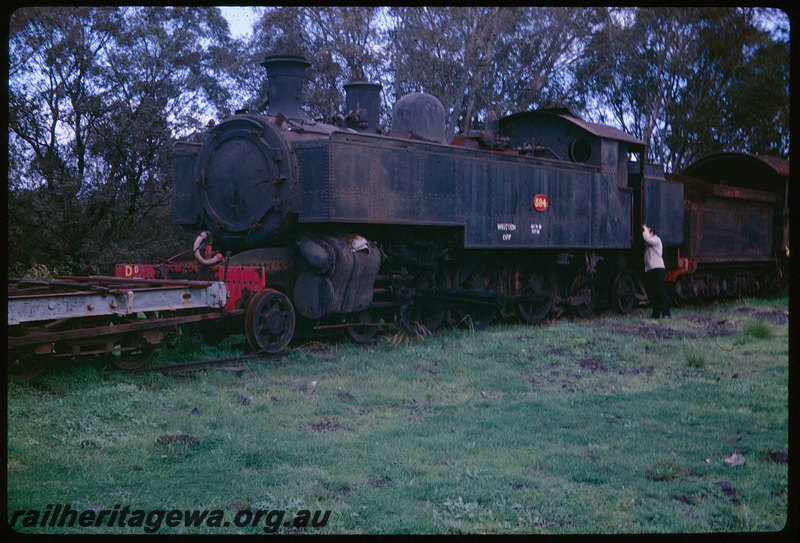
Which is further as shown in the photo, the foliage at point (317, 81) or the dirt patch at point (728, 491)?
the foliage at point (317, 81)

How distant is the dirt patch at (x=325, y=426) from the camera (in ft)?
18.4

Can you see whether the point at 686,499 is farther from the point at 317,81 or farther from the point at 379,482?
the point at 317,81

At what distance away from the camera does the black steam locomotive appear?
8.78m

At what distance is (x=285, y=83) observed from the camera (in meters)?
9.61

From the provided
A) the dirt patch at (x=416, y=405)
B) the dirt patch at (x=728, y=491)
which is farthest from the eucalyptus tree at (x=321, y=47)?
the dirt patch at (x=728, y=491)

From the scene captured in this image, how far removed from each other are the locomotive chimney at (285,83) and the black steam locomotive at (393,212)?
0.06ft

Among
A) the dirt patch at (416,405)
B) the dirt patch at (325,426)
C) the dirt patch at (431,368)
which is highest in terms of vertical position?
the dirt patch at (431,368)

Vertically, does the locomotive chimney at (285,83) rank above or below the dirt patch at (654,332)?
above

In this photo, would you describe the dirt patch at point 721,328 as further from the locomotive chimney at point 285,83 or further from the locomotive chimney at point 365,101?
the locomotive chimney at point 285,83

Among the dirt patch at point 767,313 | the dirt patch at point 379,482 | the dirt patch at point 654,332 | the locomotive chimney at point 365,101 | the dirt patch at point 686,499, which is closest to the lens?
the dirt patch at point 686,499

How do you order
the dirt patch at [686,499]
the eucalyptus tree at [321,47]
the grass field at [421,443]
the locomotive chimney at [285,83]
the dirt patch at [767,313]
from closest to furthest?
the grass field at [421,443] < the dirt patch at [686,499] < the locomotive chimney at [285,83] < the dirt patch at [767,313] < the eucalyptus tree at [321,47]

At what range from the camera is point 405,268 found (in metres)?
10.4

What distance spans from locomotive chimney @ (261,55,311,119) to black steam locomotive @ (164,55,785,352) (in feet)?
0.06
